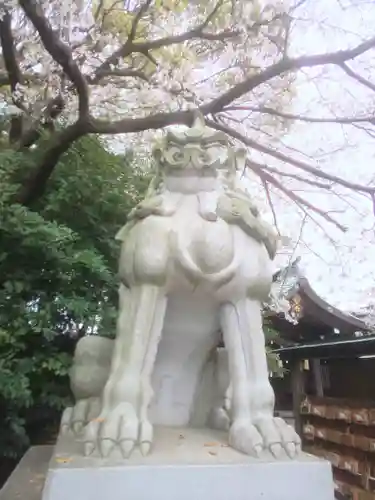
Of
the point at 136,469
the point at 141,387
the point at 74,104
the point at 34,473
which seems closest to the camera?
the point at 136,469

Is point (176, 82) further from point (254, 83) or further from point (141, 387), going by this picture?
point (141, 387)

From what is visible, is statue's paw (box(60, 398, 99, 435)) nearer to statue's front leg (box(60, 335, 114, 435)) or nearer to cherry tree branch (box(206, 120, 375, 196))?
statue's front leg (box(60, 335, 114, 435))

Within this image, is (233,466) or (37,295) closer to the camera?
(233,466)

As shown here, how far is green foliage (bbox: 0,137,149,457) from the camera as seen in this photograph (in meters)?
3.37

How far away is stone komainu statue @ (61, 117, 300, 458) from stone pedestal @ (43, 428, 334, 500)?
7cm

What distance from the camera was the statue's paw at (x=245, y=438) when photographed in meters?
1.68

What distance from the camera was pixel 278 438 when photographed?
1698 millimetres

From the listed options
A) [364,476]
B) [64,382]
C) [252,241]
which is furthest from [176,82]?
[364,476]

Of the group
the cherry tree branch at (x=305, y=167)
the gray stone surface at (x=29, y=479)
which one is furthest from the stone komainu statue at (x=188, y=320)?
the cherry tree branch at (x=305, y=167)

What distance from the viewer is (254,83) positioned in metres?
3.80

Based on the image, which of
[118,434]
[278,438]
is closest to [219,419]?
[278,438]

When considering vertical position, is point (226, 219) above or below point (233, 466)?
above

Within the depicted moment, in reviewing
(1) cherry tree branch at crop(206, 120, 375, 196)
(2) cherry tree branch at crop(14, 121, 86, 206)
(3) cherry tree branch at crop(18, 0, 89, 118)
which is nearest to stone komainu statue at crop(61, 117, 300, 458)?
(3) cherry tree branch at crop(18, 0, 89, 118)

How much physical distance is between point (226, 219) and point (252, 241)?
13 cm
